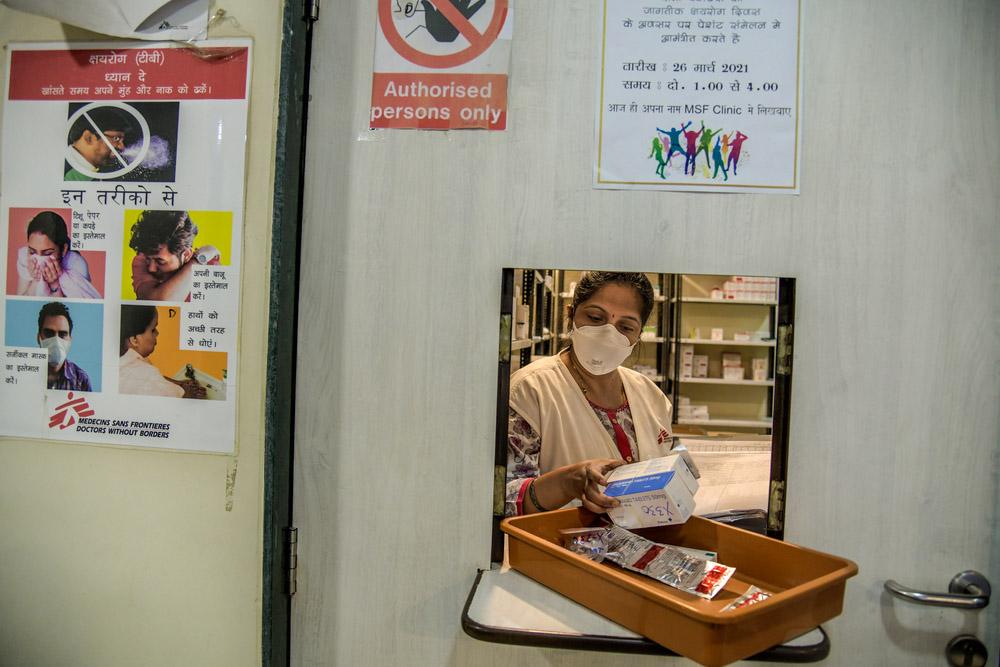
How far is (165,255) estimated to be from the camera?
1.18 meters

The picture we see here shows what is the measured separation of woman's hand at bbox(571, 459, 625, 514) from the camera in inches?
41.9

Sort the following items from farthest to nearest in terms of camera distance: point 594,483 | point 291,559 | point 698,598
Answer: point 291,559
point 594,483
point 698,598

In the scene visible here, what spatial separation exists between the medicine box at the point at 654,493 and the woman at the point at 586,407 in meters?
0.06

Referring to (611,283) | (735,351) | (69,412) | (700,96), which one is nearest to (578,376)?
(611,283)

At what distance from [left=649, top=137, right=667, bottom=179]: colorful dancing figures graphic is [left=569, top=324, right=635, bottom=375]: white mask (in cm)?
29

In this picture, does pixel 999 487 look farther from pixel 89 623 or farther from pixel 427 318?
pixel 89 623

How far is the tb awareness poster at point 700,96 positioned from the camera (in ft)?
3.60

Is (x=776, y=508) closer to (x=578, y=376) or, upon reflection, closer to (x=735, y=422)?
(x=735, y=422)

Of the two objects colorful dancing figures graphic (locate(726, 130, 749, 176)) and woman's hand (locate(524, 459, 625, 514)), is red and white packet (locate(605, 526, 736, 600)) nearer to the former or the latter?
woman's hand (locate(524, 459, 625, 514))

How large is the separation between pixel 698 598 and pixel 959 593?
54cm

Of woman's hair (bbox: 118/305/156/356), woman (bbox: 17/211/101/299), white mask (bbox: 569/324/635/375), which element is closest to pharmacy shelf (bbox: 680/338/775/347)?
white mask (bbox: 569/324/635/375)

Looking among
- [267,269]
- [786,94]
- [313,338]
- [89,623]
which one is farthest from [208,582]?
[786,94]

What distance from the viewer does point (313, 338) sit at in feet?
3.89

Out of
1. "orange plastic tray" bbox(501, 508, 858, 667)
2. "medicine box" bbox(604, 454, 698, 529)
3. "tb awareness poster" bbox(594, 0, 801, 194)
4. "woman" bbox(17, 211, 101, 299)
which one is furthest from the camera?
"woman" bbox(17, 211, 101, 299)
